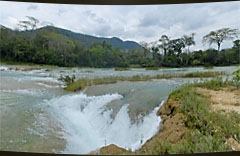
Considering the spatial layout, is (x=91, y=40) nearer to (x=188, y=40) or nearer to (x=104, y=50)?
(x=104, y=50)

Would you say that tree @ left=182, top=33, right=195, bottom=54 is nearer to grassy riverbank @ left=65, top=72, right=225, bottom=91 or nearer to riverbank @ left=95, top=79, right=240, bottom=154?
grassy riverbank @ left=65, top=72, right=225, bottom=91

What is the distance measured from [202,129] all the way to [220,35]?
1.18 meters

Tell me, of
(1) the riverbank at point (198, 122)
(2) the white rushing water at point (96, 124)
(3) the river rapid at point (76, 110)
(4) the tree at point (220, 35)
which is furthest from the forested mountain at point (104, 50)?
(2) the white rushing water at point (96, 124)

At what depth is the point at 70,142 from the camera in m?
1.83

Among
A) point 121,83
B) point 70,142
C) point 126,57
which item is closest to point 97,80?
point 121,83

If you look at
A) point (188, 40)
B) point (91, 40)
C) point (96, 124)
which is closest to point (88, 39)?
point (91, 40)

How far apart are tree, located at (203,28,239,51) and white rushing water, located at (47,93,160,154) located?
109 centimetres

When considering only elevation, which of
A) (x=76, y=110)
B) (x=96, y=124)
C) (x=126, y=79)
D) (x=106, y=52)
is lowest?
(x=96, y=124)

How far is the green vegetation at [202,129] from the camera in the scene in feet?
5.26

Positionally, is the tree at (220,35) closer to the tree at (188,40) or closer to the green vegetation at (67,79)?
the tree at (188,40)

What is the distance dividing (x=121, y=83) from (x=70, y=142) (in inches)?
36.9

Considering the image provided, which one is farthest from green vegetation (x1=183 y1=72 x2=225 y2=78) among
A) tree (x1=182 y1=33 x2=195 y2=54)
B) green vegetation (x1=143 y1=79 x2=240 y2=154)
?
tree (x1=182 y1=33 x2=195 y2=54)

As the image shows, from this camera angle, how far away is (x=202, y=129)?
1.70 m

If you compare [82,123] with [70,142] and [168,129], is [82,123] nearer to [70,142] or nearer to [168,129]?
[70,142]
